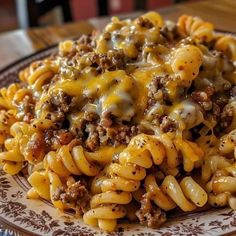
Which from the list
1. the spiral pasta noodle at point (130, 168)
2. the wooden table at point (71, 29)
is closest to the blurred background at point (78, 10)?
the wooden table at point (71, 29)

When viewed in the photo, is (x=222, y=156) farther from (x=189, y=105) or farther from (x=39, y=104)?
(x=39, y=104)

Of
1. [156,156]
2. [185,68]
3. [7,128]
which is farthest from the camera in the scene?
[7,128]

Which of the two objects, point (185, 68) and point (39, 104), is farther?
point (39, 104)

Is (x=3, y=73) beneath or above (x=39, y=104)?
beneath

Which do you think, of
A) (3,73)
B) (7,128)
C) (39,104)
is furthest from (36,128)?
(3,73)

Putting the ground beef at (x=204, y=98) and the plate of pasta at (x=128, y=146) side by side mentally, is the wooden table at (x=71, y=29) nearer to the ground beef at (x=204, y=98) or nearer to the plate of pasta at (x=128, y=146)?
the plate of pasta at (x=128, y=146)

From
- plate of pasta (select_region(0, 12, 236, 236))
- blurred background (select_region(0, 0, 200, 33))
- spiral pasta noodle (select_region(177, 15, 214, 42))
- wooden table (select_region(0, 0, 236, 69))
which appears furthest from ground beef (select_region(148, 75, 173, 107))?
blurred background (select_region(0, 0, 200, 33))

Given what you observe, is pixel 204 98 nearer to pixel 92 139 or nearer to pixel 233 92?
pixel 233 92

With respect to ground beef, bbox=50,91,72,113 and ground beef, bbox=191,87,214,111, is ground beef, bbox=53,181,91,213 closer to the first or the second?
ground beef, bbox=50,91,72,113

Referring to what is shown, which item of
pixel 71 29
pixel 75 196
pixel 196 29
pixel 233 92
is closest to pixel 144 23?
pixel 196 29
